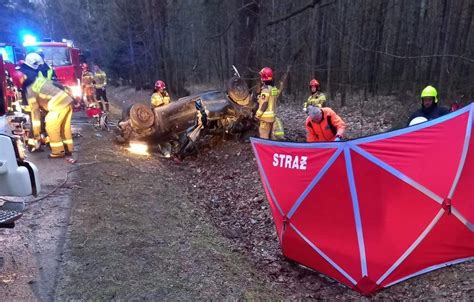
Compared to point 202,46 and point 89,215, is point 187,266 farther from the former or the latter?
point 202,46

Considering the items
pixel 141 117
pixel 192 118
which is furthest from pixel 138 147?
pixel 192 118

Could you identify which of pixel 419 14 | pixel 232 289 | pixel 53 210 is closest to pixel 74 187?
pixel 53 210

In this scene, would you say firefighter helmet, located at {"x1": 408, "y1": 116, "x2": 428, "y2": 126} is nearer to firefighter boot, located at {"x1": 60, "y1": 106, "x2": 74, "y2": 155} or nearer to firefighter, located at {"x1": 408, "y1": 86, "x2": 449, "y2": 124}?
firefighter, located at {"x1": 408, "y1": 86, "x2": 449, "y2": 124}

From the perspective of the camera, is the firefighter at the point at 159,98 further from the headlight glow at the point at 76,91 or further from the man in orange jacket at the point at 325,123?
the man in orange jacket at the point at 325,123

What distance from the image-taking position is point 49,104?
7.01 meters

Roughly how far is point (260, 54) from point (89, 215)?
11881mm

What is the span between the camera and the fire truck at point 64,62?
45.1 feet

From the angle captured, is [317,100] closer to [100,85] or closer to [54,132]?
[54,132]

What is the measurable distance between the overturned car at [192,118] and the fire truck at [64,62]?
5.68m

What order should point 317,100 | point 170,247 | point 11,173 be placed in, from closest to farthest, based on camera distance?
point 11,173, point 170,247, point 317,100

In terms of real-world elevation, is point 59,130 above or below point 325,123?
below

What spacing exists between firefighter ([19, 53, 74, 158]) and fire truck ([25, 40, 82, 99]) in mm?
6755

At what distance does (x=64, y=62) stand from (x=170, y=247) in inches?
466

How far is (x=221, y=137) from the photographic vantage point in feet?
30.7
